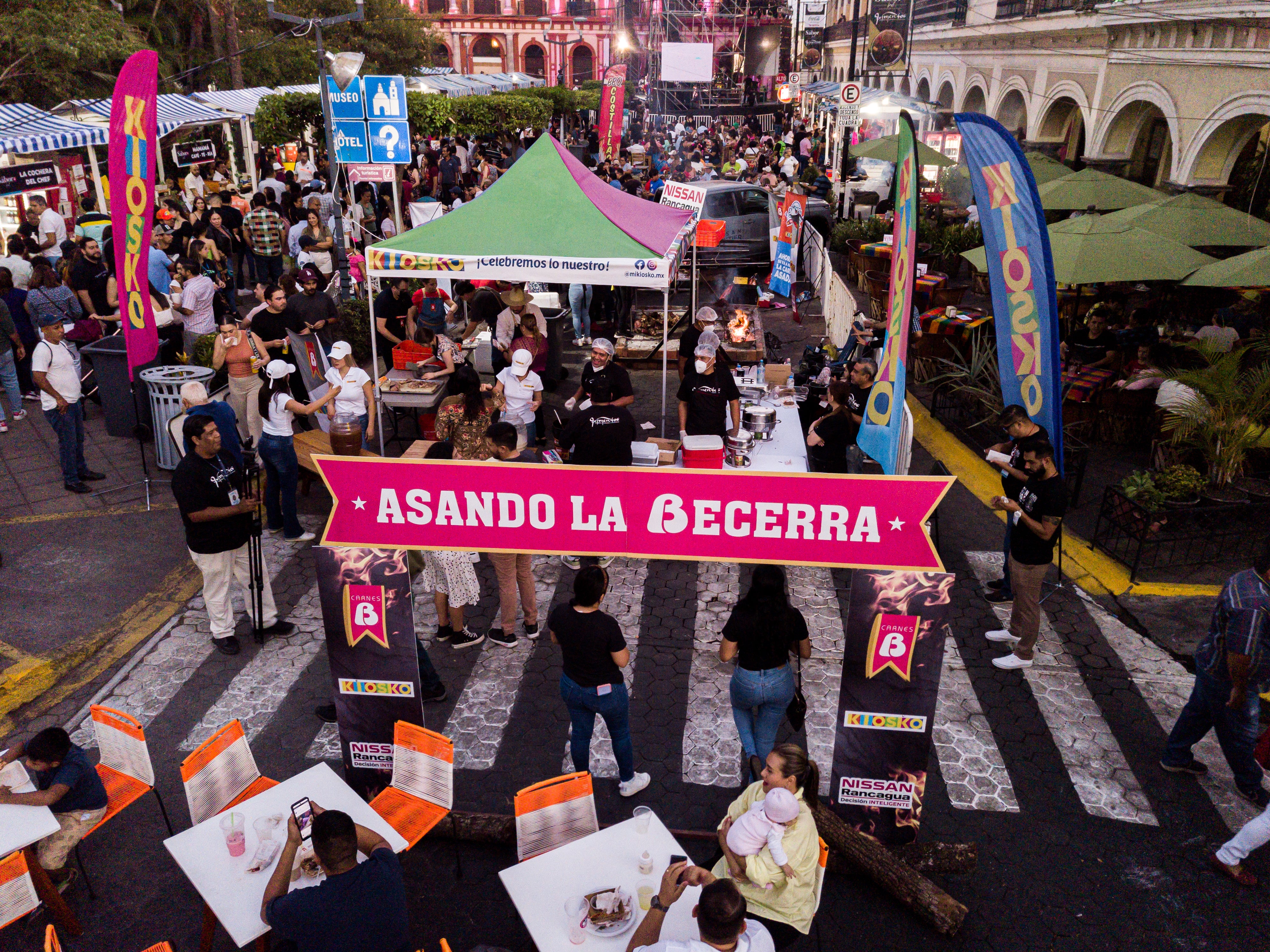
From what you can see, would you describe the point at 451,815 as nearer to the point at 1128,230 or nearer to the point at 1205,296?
the point at 1128,230

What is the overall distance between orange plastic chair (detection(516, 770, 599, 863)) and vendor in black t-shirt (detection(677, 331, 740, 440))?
443 centimetres

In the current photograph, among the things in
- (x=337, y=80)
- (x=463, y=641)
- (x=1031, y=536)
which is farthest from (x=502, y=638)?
(x=337, y=80)

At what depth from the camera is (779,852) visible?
13.5 feet

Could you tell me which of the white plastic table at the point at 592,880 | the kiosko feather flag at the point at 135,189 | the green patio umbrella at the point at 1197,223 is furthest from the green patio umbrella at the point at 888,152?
the white plastic table at the point at 592,880

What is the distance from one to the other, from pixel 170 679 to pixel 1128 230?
11.1 metres

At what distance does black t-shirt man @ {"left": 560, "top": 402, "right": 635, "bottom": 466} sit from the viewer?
779 cm

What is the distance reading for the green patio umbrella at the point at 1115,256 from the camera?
33.9 feet

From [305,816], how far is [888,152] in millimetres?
20165

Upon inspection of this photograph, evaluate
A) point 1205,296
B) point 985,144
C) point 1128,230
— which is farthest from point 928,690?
point 1205,296

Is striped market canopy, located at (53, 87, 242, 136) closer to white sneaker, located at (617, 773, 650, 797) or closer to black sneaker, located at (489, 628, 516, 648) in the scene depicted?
black sneaker, located at (489, 628, 516, 648)

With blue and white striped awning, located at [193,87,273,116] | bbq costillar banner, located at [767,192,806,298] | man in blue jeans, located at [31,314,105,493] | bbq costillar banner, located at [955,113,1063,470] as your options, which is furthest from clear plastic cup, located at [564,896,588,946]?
blue and white striped awning, located at [193,87,273,116]

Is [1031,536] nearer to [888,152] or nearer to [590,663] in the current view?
[590,663]

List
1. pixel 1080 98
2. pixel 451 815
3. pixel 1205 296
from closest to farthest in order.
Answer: pixel 451 815 → pixel 1205 296 → pixel 1080 98

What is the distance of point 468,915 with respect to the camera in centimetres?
502
